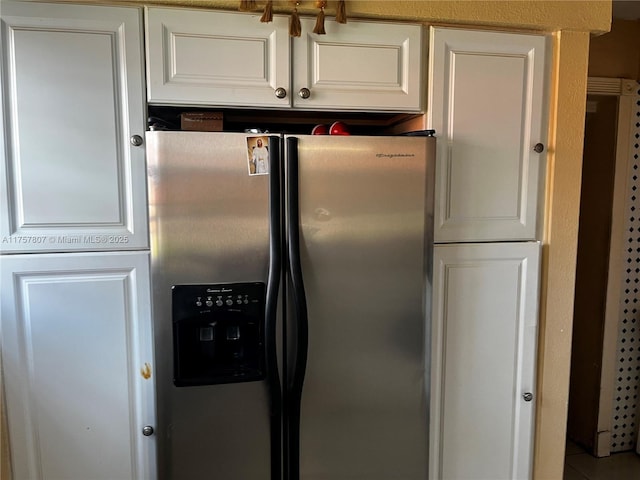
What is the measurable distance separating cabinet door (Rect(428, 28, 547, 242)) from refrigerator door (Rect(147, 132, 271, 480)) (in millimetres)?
663

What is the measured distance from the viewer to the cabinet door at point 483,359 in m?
1.62

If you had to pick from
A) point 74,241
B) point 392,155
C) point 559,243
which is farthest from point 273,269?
point 559,243

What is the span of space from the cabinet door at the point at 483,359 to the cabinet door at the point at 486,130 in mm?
99

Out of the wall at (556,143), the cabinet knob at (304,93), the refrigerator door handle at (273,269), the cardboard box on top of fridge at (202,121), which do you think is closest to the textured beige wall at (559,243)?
the wall at (556,143)

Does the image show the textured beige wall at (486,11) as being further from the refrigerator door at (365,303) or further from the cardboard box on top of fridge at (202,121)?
the refrigerator door at (365,303)

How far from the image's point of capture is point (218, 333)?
139 centimetres

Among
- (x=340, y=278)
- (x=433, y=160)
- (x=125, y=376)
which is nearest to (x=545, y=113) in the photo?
(x=433, y=160)

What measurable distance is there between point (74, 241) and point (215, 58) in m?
0.70

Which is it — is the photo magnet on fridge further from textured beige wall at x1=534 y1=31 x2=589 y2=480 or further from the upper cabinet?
textured beige wall at x1=534 y1=31 x2=589 y2=480

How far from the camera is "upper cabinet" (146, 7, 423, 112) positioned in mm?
1384

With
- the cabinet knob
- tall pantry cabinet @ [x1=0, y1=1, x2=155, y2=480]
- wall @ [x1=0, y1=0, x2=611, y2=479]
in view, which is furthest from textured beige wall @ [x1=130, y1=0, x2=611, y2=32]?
tall pantry cabinet @ [x1=0, y1=1, x2=155, y2=480]

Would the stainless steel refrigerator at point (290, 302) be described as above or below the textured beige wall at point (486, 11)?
below

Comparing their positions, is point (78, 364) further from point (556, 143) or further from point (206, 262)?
point (556, 143)

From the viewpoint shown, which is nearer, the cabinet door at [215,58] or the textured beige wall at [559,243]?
the cabinet door at [215,58]
